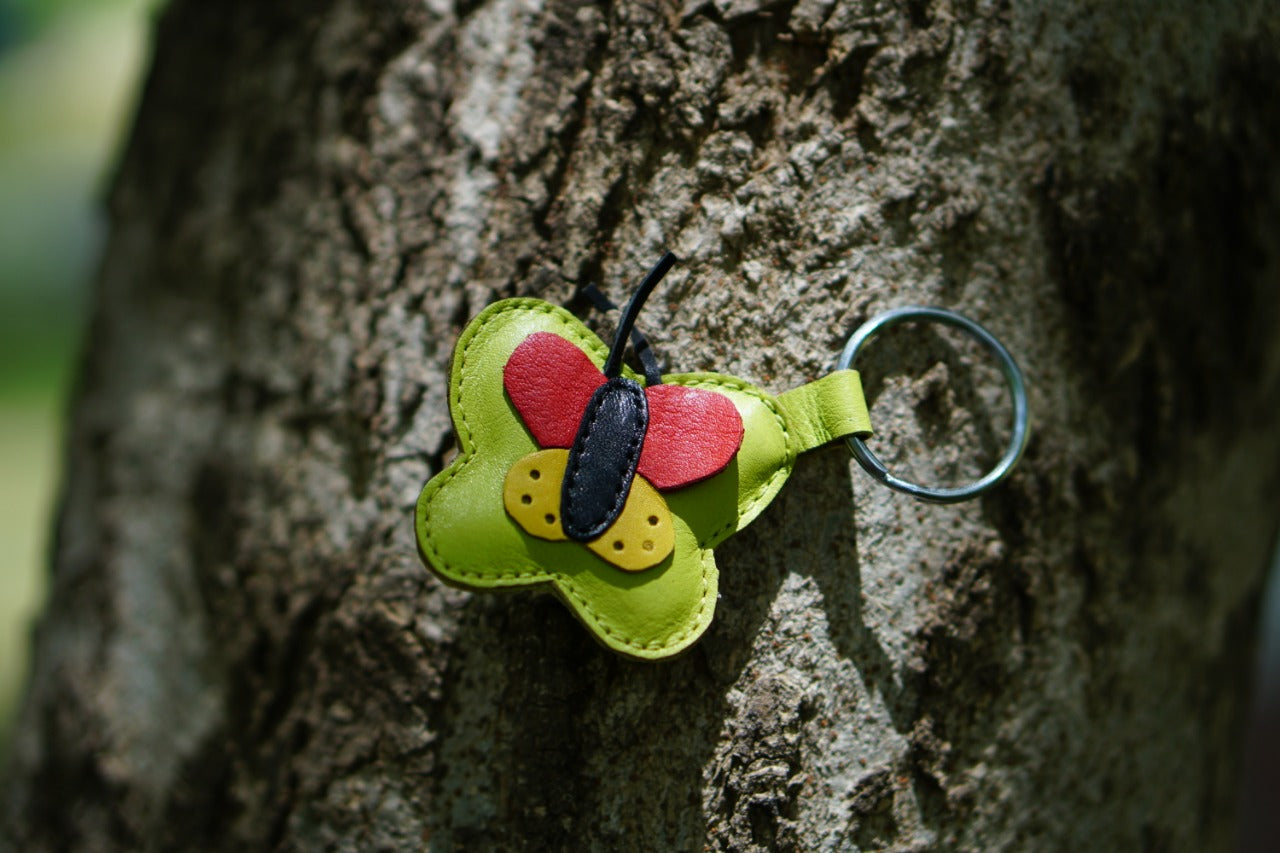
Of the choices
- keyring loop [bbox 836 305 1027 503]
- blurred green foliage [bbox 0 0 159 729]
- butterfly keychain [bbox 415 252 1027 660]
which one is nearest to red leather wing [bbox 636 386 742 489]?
butterfly keychain [bbox 415 252 1027 660]

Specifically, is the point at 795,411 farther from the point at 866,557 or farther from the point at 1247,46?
the point at 1247,46

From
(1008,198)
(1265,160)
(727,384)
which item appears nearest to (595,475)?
(727,384)

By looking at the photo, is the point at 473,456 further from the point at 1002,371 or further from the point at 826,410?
the point at 1002,371

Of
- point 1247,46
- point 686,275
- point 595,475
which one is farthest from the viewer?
point 1247,46

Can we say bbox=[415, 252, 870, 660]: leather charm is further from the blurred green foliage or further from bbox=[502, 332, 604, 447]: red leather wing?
the blurred green foliage

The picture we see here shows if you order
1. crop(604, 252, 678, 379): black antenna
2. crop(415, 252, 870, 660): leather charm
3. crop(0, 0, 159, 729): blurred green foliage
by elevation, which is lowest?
crop(415, 252, 870, 660): leather charm

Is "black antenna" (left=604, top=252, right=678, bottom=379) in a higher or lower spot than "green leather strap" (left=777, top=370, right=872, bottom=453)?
higher
